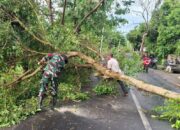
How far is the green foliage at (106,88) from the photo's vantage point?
1332cm

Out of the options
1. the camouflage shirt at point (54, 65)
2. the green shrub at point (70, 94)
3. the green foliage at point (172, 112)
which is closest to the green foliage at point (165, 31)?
the green shrub at point (70, 94)

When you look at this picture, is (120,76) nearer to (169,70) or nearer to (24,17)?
(24,17)

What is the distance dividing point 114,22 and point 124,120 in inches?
483

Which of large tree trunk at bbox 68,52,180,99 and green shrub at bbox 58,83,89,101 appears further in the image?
green shrub at bbox 58,83,89,101

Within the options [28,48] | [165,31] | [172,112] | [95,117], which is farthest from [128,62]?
[165,31]

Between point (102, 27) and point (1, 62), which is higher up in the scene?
point (102, 27)

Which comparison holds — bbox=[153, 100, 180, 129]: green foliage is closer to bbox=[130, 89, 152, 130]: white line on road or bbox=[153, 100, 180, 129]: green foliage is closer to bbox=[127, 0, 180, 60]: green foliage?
bbox=[130, 89, 152, 130]: white line on road

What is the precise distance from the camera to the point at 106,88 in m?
13.3

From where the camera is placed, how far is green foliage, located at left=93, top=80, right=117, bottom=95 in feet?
43.7

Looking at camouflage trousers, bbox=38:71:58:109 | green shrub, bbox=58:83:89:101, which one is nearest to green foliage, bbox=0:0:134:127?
green shrub, bbox=58:83:89:101

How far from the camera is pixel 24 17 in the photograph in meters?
12.3

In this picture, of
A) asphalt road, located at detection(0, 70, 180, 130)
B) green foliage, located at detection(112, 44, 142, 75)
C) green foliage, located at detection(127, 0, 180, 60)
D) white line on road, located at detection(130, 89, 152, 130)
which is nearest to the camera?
asphalt road, located at detection(0, 70, 180, 130)

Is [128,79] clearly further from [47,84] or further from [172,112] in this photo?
[47,84]

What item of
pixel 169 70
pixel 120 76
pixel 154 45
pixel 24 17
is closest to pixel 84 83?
pixel 120 76
